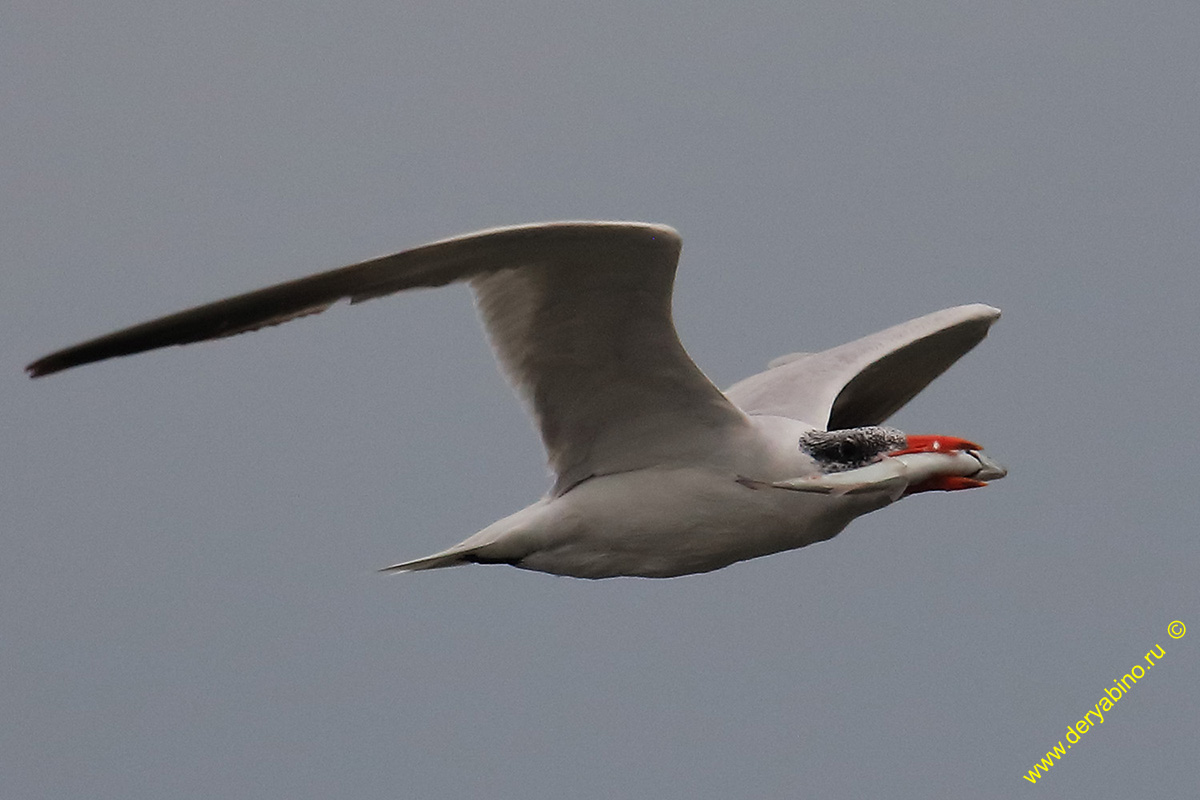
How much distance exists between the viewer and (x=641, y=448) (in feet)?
27.7

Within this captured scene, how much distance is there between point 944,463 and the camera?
802cm

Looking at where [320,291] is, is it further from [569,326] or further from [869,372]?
[869,372]

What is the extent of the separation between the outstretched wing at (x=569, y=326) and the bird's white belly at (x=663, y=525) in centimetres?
15

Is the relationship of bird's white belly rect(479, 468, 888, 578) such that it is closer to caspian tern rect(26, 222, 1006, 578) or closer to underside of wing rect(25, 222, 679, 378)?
caspian tern rect(26, 222, 1006, 578)

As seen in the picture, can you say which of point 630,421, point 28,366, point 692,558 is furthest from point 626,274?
point 28,366

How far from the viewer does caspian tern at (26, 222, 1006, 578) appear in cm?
761

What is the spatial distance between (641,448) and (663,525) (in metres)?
0.40

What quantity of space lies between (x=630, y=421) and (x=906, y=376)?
3158mm

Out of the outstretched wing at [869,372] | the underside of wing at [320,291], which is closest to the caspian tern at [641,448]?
the underside of wing at [320,291]

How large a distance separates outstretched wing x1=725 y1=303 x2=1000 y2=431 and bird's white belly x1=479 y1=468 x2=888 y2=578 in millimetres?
1330

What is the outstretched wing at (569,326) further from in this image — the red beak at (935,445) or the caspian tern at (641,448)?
the red beak at (935,445)

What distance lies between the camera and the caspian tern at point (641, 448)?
7605 millimetres

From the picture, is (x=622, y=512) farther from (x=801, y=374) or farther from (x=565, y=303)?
(x=801, y=374)

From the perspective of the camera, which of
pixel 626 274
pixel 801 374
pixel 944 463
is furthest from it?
pixel 801 374
